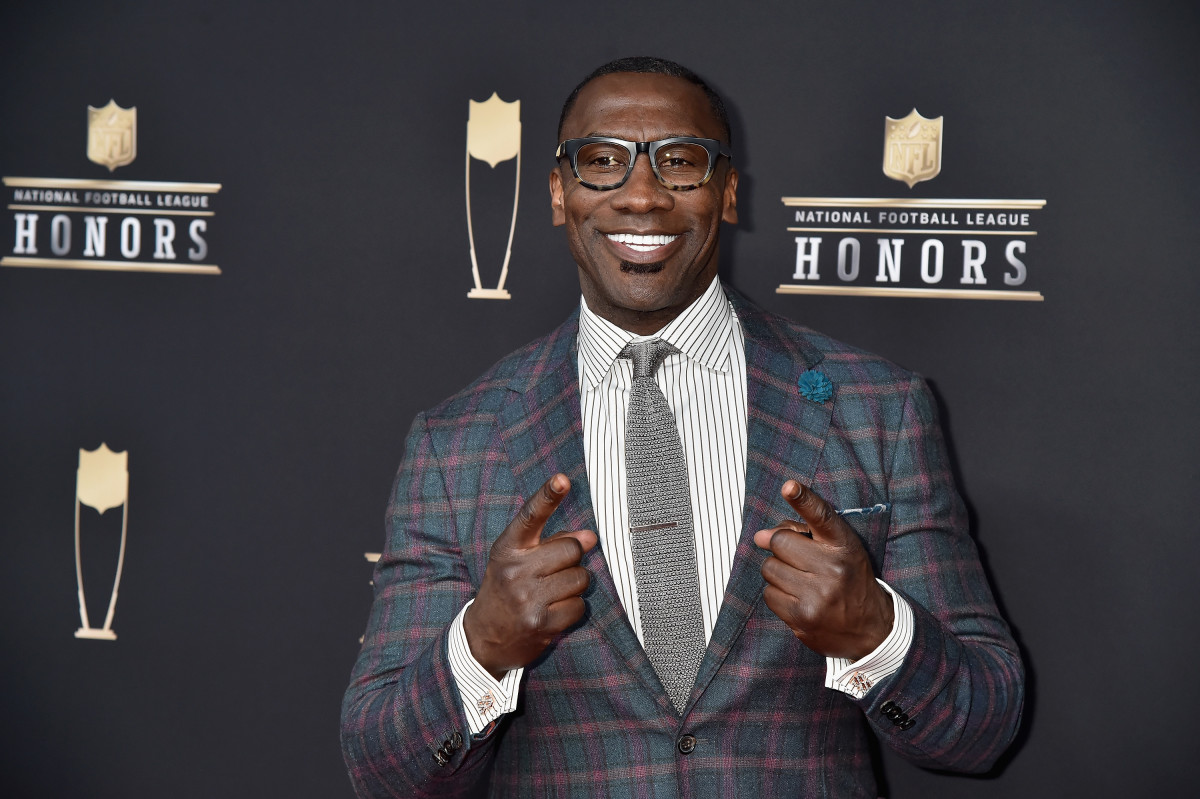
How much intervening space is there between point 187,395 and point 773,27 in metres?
1.50

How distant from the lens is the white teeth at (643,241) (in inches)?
68.2

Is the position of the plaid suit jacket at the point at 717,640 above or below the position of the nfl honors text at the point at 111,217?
below

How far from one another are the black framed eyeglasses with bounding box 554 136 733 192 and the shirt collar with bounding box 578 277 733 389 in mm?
198

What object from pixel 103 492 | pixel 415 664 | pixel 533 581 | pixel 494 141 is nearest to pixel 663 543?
pixel 533 581

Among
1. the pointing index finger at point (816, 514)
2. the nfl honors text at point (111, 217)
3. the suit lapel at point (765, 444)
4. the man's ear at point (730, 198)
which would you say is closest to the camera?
the pointing index finger at point (816, 514)

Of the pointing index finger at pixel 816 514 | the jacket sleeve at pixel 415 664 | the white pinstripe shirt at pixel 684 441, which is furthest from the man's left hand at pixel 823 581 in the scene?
the jacket sleeve at pixel 415 664

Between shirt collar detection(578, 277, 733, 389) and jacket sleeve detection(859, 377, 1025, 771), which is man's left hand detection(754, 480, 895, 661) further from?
shirt collar detection(578, 277, 733, 389)

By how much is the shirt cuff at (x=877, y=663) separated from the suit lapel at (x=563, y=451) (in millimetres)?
244

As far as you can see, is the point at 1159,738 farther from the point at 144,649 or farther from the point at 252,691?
the point at 144,649

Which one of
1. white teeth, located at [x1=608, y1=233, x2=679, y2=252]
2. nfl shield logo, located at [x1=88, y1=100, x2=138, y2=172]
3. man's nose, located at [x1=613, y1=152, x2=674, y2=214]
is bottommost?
white teeth, located at [x1=608, y1=233, x2=679, y2=252]

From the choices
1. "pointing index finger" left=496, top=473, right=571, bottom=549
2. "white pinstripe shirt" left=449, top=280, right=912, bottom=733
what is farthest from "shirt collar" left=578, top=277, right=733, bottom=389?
"pointing index finger" left=496, top=473, right=571, bottom=549

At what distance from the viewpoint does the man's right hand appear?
1.43 metres

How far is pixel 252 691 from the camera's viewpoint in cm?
252

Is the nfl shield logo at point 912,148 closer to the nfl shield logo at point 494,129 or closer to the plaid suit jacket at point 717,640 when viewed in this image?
the plaid suit jacket at point 717,640
